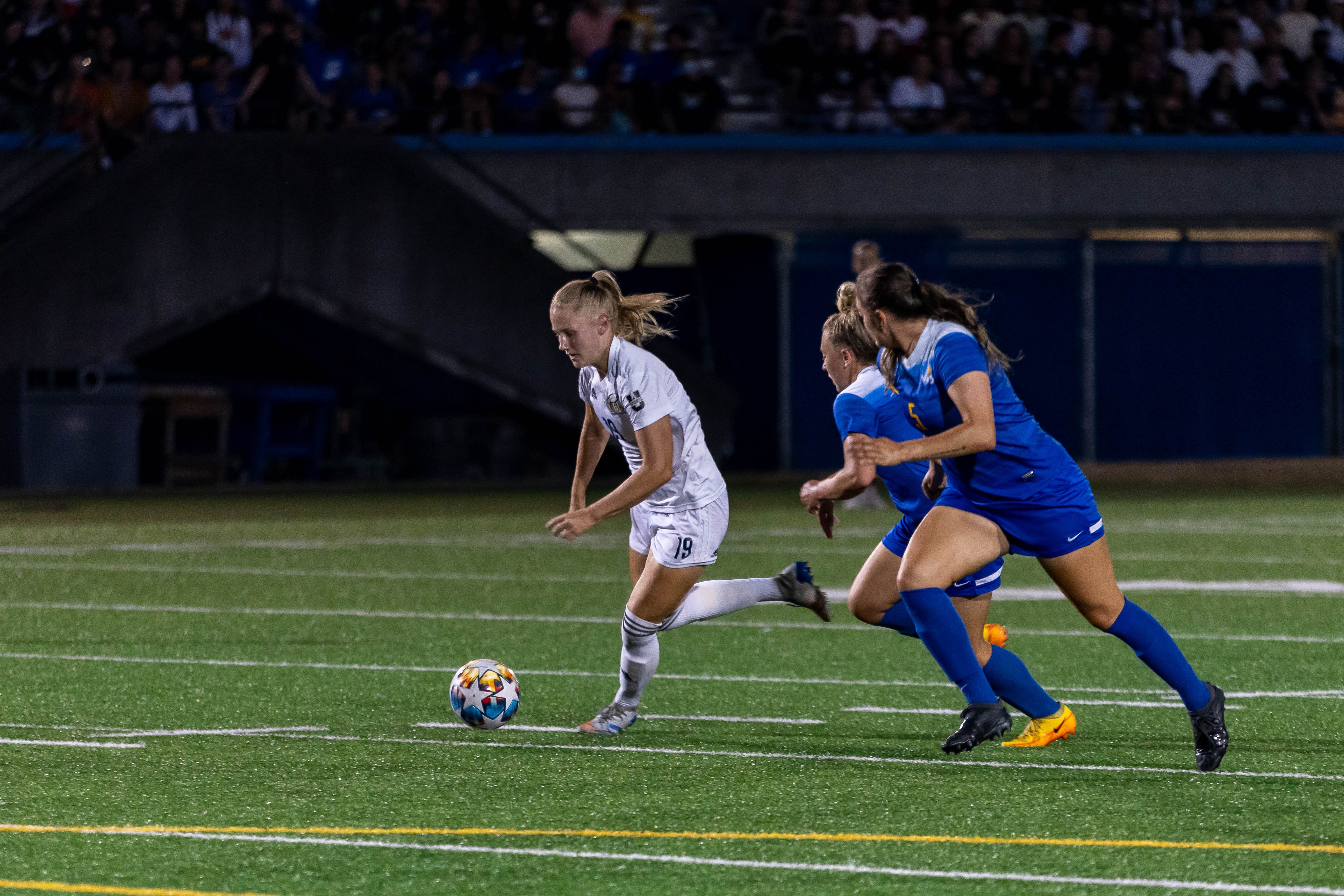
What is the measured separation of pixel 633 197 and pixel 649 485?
18.7m

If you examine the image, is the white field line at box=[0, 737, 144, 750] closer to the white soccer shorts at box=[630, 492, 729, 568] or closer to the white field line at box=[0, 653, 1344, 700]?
the white soccer shorts at box=[630, 492, 729, 568]

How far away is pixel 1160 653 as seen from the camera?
21.7 feet

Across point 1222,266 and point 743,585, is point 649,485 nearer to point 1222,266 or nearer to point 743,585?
point 743,585

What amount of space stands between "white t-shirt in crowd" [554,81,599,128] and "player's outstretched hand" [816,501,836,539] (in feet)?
59.9

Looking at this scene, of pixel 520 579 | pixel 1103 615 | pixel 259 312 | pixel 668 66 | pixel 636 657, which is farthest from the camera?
pixel 668 66

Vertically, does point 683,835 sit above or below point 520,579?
below

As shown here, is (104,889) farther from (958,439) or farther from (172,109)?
(172,109)

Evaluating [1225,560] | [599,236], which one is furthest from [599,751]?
[599,236]

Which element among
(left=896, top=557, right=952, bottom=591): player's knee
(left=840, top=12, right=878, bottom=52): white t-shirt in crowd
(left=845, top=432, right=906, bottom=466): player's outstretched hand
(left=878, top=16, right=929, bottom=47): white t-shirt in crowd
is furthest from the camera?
(left=878, top=16, right=929, bottom=47): white t-shirt in crowd

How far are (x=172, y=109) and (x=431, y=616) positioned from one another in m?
13.6

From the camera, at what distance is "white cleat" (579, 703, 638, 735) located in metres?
7.46

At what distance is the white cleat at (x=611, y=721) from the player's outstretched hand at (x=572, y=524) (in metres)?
0.84

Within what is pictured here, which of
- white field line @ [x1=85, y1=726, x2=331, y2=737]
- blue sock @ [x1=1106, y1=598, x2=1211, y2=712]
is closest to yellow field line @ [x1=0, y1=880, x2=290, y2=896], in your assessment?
white field line @ [x1=85, y1=726, x2=331, y2=737]

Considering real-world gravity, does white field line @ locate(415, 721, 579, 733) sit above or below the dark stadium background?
below
